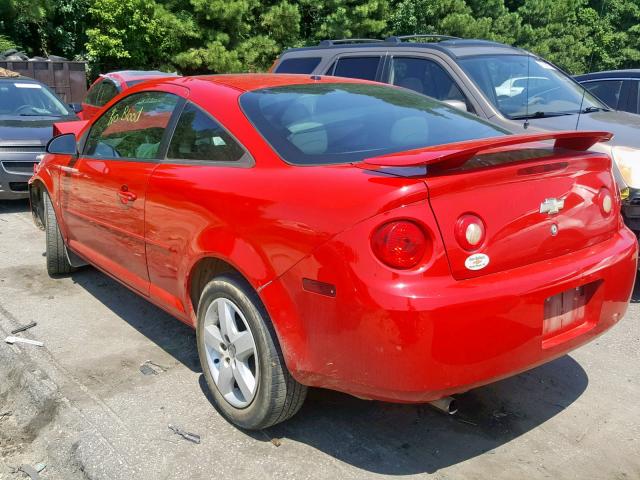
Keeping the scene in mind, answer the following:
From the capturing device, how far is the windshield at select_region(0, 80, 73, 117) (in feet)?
30.5

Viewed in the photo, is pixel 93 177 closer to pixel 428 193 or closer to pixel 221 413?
pixel 221 413

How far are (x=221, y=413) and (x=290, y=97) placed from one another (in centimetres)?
168

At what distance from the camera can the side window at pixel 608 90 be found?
8211mm

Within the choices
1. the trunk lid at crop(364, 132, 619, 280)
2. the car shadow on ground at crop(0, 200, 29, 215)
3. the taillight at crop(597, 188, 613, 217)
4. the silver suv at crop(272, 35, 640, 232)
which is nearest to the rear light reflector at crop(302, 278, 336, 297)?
the trunk lid at crop(364, 132, 619, 280)

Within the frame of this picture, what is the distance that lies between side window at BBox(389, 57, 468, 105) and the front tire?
11.5ft

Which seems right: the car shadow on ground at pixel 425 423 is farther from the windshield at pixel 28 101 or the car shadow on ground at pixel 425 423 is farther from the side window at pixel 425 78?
the windshield at pixel 28 101

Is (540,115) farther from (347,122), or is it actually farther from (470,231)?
(470,231)

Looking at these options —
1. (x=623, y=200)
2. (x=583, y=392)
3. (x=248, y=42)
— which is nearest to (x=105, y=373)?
(x=583, y=392)

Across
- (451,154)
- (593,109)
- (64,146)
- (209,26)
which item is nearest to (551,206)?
(451,154)

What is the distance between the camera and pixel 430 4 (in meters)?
26.0

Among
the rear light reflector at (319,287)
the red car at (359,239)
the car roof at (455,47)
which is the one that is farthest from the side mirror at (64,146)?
the car roof at (455,47)

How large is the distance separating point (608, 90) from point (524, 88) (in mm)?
2912

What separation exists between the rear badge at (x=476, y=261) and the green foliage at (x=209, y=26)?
66.6ft

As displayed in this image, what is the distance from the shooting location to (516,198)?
2.68 metres
